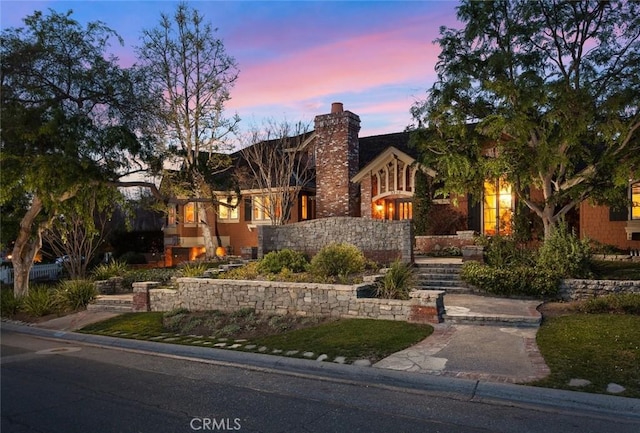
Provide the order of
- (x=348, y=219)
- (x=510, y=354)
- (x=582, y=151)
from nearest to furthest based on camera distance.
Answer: (x=510, y=354)
(x=582, y=151)
(x=348, y=219)

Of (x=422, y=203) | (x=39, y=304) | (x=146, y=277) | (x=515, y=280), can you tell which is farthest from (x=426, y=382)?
(x=422, y=203)

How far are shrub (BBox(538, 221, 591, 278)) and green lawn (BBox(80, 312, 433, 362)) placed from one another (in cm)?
519

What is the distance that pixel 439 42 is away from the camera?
48.3ft

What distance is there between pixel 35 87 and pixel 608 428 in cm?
1640

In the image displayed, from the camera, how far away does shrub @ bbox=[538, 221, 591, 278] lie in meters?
12.6

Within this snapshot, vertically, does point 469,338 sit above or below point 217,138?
below

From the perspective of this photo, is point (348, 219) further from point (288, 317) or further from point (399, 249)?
point (288, 317)

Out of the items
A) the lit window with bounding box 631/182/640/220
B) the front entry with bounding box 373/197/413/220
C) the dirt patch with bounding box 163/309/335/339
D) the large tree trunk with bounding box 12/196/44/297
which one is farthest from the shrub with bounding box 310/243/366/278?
the lit window with bounding box 631/182/640/220

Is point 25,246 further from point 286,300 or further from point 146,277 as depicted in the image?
point 286,300

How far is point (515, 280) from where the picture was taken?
12.5 m

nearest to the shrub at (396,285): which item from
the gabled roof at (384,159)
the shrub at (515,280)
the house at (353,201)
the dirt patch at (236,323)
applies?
the dirt patch at (236,323)

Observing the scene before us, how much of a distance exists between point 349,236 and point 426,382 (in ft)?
38.3

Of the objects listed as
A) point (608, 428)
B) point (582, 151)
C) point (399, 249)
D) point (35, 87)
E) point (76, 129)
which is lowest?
point (608, 428)

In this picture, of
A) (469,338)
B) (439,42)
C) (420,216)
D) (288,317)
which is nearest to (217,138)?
(420,216)
